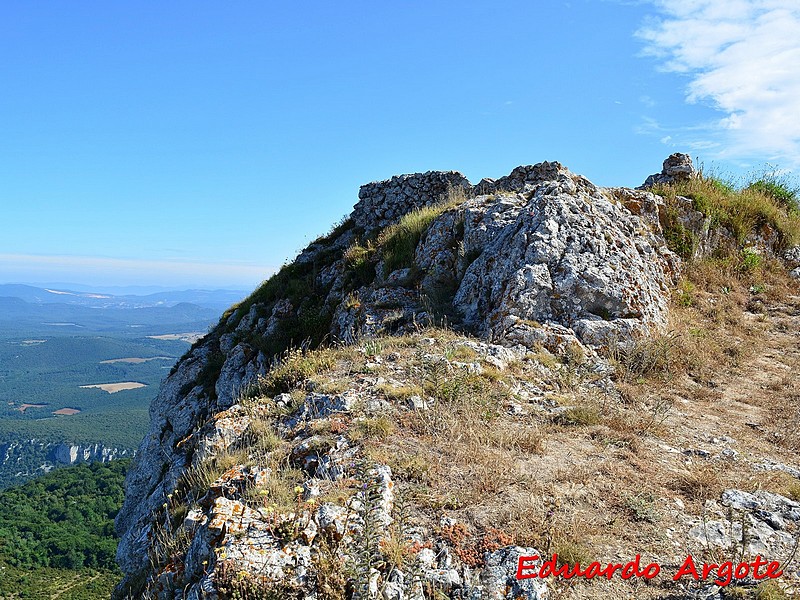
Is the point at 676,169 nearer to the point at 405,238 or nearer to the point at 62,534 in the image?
the point at 405,238

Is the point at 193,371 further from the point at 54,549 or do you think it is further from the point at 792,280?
the point at 54,549

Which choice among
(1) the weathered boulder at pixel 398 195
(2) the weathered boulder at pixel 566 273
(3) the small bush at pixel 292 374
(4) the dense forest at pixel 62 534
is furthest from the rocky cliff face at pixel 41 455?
(2) the weathered boulder at pixel 566 273

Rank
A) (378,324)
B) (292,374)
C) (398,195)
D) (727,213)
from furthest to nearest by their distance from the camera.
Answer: (398,195) → (727,213) → (378,324) → (292,374)

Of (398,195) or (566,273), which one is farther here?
(398,195)

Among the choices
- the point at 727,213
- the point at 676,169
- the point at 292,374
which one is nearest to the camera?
the point at 292,374

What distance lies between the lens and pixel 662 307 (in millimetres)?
9359

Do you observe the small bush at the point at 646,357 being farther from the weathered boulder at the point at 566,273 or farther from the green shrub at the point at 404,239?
the green shrub at the point at 404,239

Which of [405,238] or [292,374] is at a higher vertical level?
[405,238]

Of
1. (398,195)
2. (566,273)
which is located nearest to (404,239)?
(566,273)

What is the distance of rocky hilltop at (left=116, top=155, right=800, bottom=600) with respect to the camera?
3660 mm

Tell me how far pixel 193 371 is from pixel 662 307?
14327 millimetres

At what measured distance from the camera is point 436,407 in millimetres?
5934

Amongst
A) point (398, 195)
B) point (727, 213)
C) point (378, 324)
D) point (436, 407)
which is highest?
point (398, 195)

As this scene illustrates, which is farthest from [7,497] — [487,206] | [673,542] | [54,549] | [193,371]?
[673,542]
